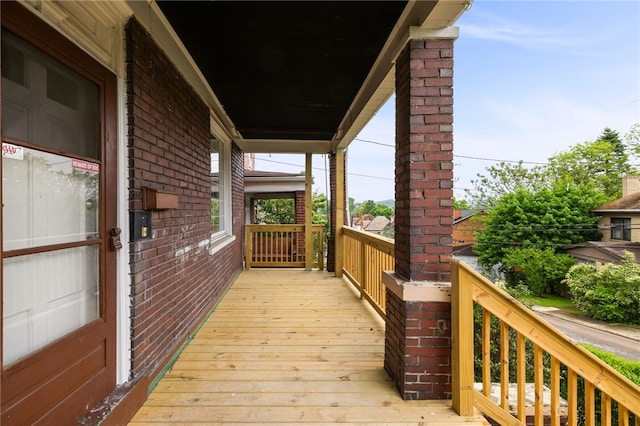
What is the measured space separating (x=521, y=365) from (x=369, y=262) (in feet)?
7.84

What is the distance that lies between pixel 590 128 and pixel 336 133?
4325 centimetres

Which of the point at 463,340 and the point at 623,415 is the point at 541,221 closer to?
the point at 623,415

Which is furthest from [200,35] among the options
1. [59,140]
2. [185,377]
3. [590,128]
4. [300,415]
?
[590,128]

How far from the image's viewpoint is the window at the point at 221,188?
14.5ft

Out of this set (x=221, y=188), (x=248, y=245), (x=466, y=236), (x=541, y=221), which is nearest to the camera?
(x=221, y=188)

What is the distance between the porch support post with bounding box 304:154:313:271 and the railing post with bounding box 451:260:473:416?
4.42 metres

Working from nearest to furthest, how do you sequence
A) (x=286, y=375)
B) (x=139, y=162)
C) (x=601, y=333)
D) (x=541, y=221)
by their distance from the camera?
(x=139, y=162) < (x=286, y=375) < (x=601, y=333) < (x=541, y=221)

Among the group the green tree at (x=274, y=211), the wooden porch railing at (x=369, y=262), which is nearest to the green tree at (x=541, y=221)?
the green tree at (x=274, y=211)

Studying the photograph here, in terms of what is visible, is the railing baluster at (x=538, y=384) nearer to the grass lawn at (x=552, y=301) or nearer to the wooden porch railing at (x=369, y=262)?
the wooden porch railing at (x=369, y=262)

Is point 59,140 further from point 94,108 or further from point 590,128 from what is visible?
point 590,128

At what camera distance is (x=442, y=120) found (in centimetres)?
196

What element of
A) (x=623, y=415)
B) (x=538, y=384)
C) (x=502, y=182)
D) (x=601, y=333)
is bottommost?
(x=601, y=333)

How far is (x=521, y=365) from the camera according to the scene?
1728 mm

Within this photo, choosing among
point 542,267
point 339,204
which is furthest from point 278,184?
point 542,267
